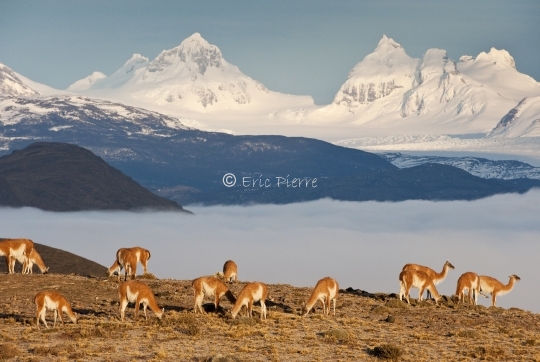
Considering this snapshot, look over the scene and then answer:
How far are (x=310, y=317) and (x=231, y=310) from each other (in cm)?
383

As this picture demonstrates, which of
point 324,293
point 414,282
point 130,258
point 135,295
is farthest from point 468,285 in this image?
point 135,295

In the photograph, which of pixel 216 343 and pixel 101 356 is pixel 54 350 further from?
pixel 216 343

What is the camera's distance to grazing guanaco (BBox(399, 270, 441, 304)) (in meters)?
55.8

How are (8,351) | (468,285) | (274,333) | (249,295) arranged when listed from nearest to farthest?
(8,351) → (274,333) → (249,295) → (468,285)

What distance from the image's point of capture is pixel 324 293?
5134 centimetres

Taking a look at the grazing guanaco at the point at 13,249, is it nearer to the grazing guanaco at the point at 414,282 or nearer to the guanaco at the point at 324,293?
the guanaco at the point at 324,293

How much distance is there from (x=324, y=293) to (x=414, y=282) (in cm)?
698

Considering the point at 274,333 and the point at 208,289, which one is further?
the point at 208,289

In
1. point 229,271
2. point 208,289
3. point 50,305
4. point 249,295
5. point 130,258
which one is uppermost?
point 130,258

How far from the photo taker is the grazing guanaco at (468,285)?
57594mm

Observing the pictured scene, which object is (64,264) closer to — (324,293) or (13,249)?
(13,249)

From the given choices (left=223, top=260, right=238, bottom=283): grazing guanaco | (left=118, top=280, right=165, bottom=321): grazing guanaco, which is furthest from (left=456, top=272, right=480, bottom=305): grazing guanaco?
(left=118, top=280, right=165, bottom=321): grazing guanaco

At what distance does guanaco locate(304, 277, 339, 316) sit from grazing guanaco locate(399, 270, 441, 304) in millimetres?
5333

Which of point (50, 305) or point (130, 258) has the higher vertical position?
point (130, 258)
